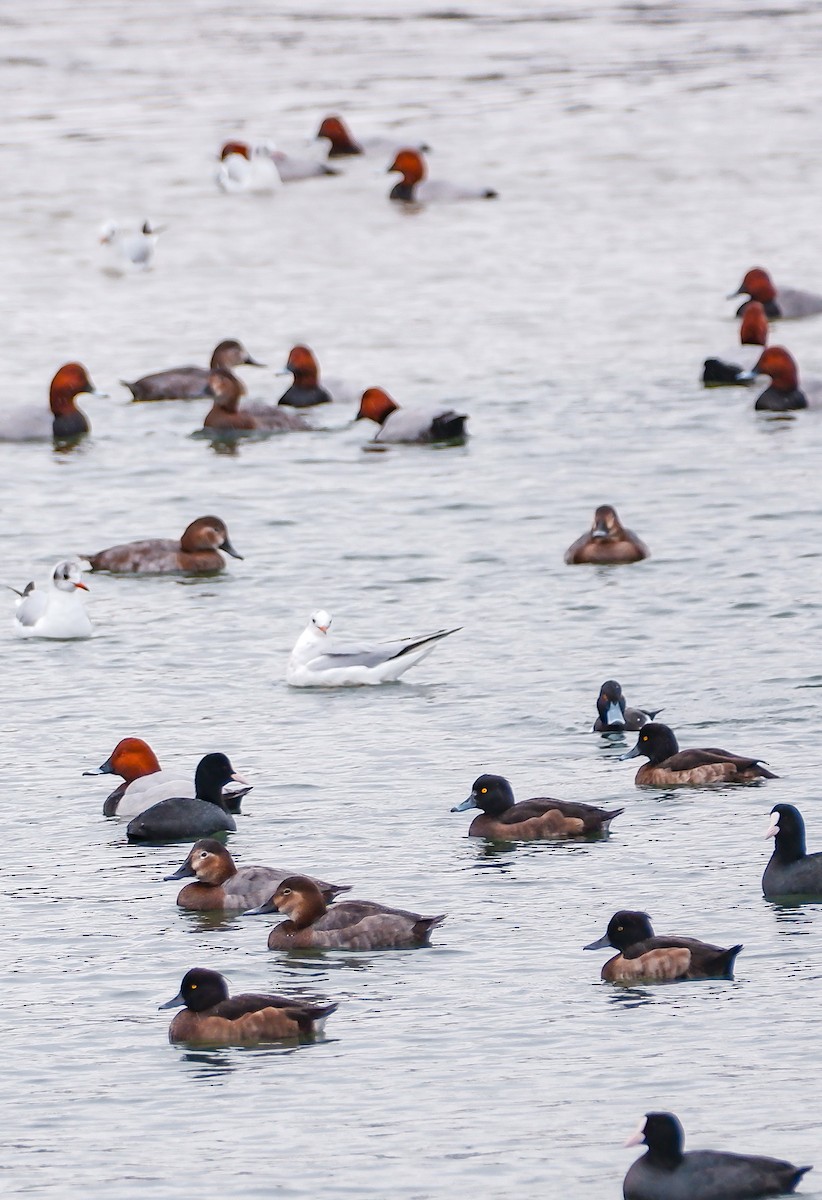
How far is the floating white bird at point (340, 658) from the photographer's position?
20.6m

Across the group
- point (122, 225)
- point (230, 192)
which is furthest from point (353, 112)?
point (122, 225)

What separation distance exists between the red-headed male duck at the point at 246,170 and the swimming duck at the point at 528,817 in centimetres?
2993

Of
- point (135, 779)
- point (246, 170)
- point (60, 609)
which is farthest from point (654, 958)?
point (246, 170)

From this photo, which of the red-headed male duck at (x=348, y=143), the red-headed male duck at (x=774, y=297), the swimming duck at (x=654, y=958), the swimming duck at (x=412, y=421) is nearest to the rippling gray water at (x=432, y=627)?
the swimming duck at (x=654, y=958)

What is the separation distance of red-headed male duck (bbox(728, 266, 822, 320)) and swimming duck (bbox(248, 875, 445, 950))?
20.3 m

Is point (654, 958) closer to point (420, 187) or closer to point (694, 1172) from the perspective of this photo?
point (694, 1172)

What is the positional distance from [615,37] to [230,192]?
1809cm

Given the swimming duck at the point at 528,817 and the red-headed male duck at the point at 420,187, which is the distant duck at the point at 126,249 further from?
the swimming duck at the point at 528,817

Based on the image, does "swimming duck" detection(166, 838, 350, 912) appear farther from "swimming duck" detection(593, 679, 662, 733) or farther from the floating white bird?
the floating white bird

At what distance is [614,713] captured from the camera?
18703 mm

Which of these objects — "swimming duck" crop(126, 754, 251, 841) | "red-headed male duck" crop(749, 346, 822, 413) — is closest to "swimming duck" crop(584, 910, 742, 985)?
"swimming duck" crop(126, 754, 251, 841)

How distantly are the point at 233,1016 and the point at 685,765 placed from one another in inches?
203

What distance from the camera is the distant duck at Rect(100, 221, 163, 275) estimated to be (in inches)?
1556

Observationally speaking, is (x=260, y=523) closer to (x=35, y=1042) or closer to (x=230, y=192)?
(x=35, y=1042)
